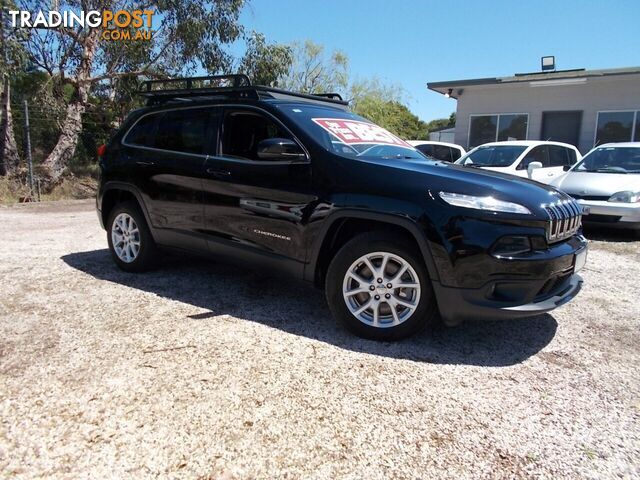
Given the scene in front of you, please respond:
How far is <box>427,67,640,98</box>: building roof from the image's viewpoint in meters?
13.5

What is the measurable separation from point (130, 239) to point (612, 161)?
799cm

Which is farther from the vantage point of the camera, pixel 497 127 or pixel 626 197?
pixel 497 127

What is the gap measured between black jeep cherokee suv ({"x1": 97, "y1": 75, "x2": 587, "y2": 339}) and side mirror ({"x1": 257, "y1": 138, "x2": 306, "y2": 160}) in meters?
0.01

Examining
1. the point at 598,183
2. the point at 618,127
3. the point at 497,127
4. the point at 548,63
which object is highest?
the point at 548,63

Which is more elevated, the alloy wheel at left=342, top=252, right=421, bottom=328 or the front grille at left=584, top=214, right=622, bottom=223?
the front grille at left=584, top=214, right=622, bottom=223

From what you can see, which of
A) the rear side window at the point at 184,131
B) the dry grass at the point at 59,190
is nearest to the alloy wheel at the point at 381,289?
the rear side window at the point at 184,131

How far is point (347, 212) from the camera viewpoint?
130 inches

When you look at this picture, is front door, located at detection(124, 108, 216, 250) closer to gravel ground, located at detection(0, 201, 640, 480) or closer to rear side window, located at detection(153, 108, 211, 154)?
rear side window, located at detection(153, 108, 211, 154)

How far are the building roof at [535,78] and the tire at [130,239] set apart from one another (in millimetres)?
13599

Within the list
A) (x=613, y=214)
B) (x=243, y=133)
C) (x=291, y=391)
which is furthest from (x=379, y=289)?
(x=613, y=214)

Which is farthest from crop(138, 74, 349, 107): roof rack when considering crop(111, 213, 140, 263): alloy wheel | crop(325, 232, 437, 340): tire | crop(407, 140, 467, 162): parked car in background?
crop(407, 140, 467, 162): parked car in background

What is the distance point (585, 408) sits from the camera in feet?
8.57

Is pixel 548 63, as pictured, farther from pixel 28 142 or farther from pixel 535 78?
pixel 28 142

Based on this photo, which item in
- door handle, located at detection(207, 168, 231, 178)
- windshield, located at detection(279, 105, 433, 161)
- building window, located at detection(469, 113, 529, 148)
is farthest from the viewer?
building window, located at detection(469, 113, 529, 148)
